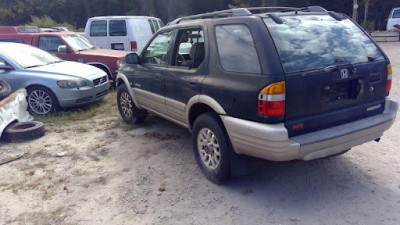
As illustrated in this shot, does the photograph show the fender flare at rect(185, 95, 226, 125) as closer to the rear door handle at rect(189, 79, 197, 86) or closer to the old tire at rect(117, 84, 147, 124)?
the rear door handle at rect(189, 79, 197, 86)

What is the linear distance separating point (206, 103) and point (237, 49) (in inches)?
27.3

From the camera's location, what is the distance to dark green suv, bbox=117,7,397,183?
335 cm

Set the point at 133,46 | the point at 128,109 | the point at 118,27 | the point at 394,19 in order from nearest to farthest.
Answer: the point at 128,109 → the point at 133,46 → the point at 118,27 → the point at 394,19

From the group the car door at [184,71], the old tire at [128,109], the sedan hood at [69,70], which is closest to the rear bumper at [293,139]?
the car door at [184,71]

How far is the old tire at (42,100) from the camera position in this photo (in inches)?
291

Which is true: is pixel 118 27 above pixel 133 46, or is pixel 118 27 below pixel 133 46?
above

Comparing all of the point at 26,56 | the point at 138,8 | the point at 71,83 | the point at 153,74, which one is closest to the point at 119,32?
the point at 26,56

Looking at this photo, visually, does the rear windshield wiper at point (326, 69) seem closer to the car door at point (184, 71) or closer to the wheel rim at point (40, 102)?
the car door at point (184, 71)

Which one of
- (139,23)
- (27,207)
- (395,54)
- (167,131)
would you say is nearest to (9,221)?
(27,207)

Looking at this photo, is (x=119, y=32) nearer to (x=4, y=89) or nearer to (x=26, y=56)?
(x=26, y=56)

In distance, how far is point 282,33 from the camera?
355cm

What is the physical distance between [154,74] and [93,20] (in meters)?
8.15

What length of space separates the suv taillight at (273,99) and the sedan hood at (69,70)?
543cm

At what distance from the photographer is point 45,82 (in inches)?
288
